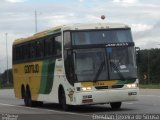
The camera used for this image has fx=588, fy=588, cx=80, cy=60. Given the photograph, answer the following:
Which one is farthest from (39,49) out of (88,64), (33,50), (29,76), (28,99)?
Result: (88,64)

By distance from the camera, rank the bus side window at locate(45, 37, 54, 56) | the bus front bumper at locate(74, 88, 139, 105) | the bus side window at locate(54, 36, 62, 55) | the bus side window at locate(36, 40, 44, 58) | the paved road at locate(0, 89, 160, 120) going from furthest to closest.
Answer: the bus side window at locate(36, 40, 44, 58) < the bus side window at locate(45, 37, 54, 56) < the bus side window at locate(54, 36, 62, 55) < the bus front bumper at locate(74, 88, 139, 105) < the paved road at locate(0, 89, 160, 120)

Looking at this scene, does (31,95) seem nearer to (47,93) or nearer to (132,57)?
(47,93)

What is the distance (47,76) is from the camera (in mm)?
25641

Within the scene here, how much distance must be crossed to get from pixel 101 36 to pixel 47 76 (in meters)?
4.16

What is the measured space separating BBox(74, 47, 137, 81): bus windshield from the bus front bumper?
49 centimetres

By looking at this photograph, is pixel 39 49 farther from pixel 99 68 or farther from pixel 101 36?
pixel 99 68

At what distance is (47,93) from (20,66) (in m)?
5.00

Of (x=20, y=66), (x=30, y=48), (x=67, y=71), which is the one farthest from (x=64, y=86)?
(x=20, y=66)

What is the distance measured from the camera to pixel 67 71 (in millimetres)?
22328

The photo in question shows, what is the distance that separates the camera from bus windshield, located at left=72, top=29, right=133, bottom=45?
22.2 m

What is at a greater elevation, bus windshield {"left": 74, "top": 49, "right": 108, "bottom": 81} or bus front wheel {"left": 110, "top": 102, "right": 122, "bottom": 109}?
bus windshield {"left": 74, "top": 49, "right": 108, "bottom": 81}

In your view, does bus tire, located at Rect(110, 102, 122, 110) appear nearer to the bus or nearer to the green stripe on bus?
the bus

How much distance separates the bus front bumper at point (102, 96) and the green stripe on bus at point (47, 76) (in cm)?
316

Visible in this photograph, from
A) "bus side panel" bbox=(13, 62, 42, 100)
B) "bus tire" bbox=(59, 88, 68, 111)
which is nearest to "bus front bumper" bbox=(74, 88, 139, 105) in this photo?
"bus tire" bbox=(59, 88, 68, 111)
